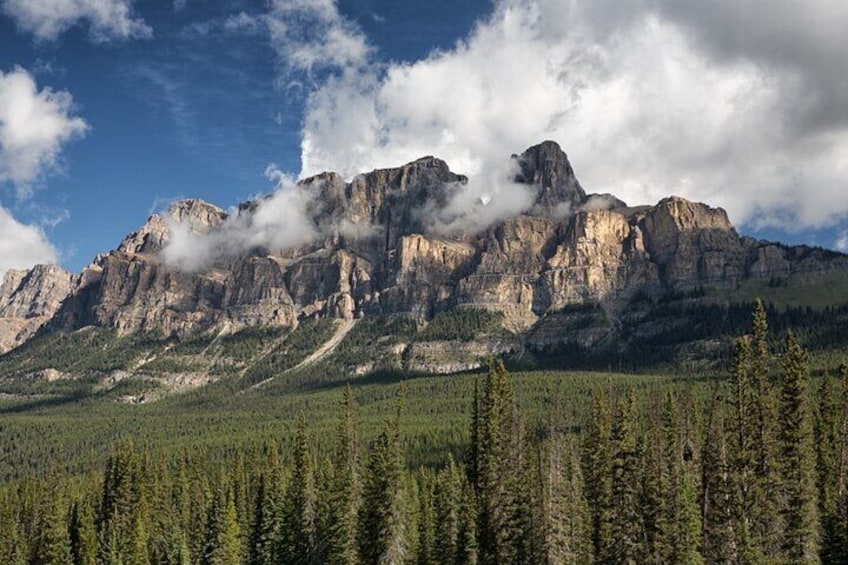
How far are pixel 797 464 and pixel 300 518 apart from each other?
186 ft

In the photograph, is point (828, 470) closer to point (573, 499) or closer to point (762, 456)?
point (762, 456)

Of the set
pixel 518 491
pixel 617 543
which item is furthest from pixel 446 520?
pixel 617 543

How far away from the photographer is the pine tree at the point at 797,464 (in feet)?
214

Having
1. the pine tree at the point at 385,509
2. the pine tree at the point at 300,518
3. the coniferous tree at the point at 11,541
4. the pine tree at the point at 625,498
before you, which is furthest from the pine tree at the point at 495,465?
the coniferous tree at the point at 11,541

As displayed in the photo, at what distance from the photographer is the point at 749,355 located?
6625cm

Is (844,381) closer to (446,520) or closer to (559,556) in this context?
(559,556)

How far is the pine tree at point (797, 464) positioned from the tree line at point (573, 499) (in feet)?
0.43

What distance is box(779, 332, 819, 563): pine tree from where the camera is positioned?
65312 millimetres

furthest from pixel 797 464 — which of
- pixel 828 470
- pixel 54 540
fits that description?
pixel 54 540

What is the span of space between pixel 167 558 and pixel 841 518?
81.9 m

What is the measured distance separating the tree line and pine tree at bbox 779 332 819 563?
13 cm

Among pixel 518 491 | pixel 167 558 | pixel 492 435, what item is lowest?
pixel 167 558

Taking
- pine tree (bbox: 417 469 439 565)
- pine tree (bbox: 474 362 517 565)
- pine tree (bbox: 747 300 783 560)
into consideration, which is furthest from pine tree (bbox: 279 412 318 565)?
pine tree (bbox: 747 300 783 560)

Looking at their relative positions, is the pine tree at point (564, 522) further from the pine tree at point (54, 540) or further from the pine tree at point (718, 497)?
the pine tree at point (54, 540)
